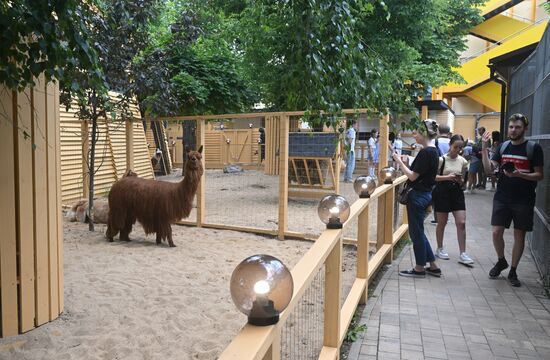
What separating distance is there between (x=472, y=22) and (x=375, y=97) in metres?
20.4

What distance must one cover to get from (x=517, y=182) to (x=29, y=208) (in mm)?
4776

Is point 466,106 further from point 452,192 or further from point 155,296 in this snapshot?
point 155,296

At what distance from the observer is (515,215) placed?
4926 millimetres

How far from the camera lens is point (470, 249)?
6816mm

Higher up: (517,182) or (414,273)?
(517,182)

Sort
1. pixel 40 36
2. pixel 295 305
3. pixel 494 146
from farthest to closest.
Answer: pixel 494 146 → pixel 40 36 → pixel 295 305

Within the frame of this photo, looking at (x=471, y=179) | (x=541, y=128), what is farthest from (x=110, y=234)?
(x=471, y=179)

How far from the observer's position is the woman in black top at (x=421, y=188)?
5.15 metres

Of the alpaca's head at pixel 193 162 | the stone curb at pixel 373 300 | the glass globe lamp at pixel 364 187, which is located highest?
the alpaca's head at pixel 193 162

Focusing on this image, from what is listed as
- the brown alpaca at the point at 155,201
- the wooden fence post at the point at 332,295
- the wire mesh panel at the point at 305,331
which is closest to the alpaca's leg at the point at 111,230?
the brown alpaca at the point at 155,201

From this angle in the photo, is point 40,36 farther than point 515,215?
No

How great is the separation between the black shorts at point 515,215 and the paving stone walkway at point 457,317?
692mm

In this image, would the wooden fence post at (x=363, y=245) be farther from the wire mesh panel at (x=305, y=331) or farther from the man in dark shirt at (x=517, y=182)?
the man in dark shirt at (x=517, y=182)

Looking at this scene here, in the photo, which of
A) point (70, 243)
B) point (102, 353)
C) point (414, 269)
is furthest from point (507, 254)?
point (70, 243)
